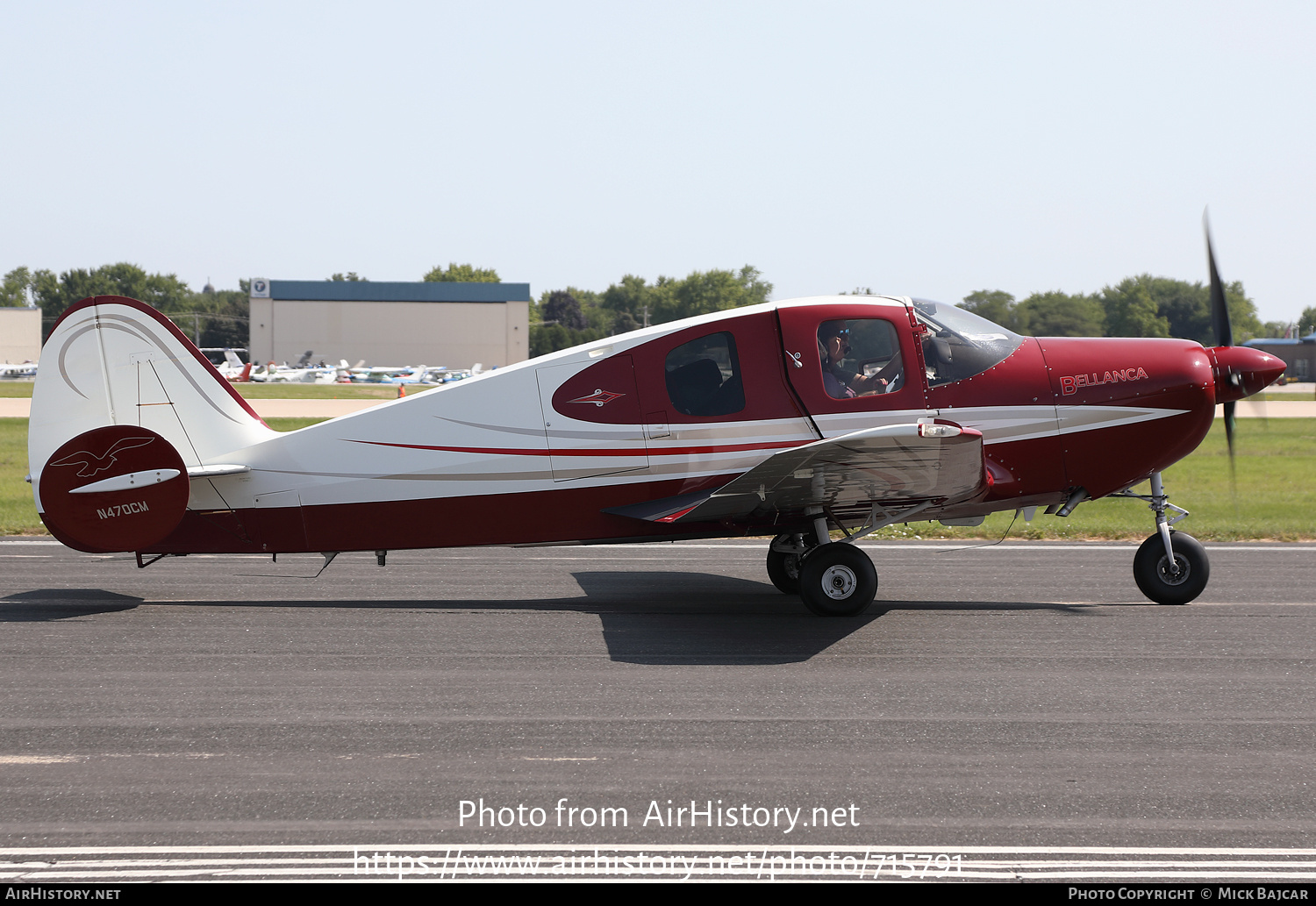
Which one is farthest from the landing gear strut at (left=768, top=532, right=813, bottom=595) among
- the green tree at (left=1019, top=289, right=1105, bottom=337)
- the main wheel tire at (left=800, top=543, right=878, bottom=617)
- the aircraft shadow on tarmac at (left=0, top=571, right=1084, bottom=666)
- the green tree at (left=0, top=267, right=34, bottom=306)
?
the green tree at (left=0, top=267, right=34, bottom=306)

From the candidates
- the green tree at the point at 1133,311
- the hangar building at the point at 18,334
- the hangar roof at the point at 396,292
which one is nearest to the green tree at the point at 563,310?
the hangar roof at the point at 396,292

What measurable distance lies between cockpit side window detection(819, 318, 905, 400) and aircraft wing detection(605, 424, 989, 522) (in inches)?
27.7

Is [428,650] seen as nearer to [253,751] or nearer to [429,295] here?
[253,751]

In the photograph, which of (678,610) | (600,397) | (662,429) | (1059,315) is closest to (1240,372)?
(662,429)

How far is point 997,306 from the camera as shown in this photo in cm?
1727

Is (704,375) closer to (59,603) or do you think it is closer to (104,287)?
(59,603)

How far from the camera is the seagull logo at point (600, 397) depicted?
8.47 meters

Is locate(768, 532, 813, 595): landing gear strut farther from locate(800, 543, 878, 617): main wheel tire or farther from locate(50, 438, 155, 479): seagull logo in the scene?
locate(50, 438, 155, 479): seagull logo

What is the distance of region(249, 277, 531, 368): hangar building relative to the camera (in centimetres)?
11775

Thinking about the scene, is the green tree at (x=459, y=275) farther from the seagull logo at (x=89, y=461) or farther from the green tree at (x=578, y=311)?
the seagull logo at (x=89, y=461)

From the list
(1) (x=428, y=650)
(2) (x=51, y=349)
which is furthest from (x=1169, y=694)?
(2) (x=51, y=349)

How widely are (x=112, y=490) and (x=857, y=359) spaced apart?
5.94 m

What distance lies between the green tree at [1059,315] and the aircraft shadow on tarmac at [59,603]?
12.0 meters
